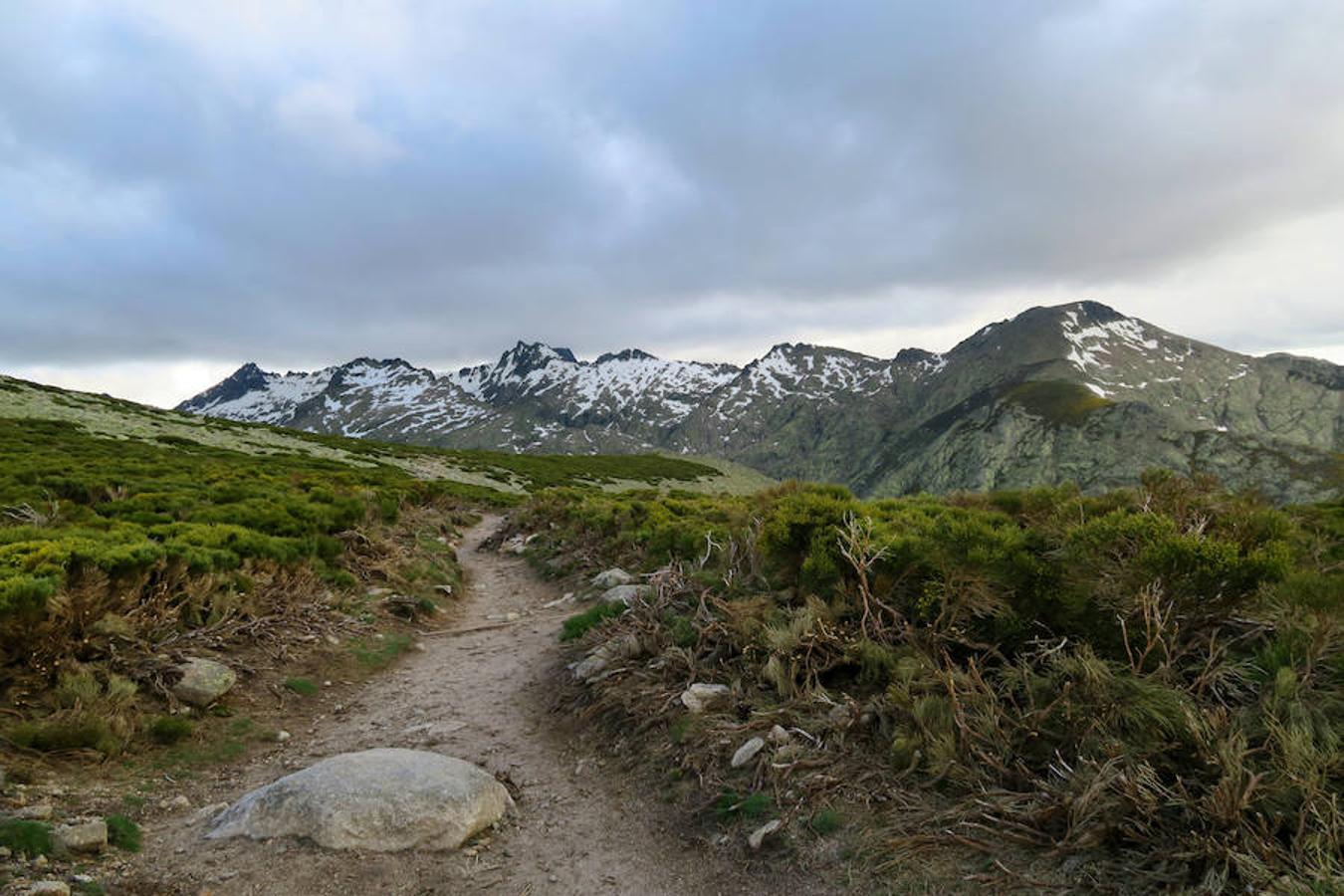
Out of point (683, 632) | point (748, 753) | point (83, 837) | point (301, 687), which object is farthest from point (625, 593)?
point (83, 837)

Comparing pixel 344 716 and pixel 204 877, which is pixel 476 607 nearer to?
pixel 344 716

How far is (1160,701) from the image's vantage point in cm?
470

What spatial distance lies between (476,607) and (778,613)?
32.1 ft

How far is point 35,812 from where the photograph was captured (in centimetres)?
510

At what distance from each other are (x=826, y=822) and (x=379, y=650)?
359 inches

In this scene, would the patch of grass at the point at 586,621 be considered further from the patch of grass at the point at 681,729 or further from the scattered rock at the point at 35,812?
the scattered rock at the point at 35,812

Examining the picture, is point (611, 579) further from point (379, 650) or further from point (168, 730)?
point (168, 730)

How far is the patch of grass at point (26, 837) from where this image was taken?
15.1 feet

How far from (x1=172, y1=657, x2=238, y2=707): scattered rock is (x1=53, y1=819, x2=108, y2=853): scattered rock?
3.09m

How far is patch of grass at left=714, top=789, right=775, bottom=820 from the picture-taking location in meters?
5.66

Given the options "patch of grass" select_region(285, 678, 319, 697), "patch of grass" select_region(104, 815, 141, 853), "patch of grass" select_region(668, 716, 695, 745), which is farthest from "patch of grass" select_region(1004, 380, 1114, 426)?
"patch of grass" select_region(104, 815, 141, 853)

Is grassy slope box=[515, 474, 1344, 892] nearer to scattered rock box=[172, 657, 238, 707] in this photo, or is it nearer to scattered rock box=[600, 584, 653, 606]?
scattered rock box=[600, 584, 653, 606]

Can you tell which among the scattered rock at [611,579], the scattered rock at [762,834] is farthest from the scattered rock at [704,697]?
the scattered rock at [611,579]

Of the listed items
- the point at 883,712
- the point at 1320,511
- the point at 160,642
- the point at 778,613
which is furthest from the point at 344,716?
the point at 1320,511
